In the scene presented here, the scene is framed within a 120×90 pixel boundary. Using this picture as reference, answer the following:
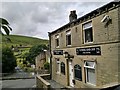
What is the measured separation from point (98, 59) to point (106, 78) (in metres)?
1.32

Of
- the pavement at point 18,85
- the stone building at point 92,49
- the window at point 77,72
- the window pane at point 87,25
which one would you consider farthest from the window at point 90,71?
the pavement at point 18,85

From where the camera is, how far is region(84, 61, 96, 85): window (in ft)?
42.2

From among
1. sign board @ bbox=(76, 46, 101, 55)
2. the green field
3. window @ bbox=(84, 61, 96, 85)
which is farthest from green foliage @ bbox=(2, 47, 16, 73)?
window @ bbox=(84, 61, 96, 85)

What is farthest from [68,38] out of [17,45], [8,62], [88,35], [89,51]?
[17,45]

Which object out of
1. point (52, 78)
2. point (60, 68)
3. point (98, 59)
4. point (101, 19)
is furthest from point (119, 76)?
point (52, 78)

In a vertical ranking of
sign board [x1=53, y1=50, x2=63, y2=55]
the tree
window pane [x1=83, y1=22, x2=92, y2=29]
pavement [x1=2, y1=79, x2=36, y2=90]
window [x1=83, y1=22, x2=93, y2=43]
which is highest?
window pane [x1=83, y1=22, x2=92, y2=29]

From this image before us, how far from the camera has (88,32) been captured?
13.6 metres

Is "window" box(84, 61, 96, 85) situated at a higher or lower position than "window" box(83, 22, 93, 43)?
lower

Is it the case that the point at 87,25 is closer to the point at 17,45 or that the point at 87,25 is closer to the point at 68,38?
the point at 68,38

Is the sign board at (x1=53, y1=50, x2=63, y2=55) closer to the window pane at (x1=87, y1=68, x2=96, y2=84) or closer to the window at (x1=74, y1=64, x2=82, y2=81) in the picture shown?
the window at (x1=74, y1=64, x2=82, y2=81)

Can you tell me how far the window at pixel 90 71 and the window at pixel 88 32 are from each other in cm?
152

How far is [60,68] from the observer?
2066cm

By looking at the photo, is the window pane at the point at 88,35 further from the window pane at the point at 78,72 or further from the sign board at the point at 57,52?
the sign board at the point at 57,52

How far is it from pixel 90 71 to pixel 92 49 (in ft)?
5.19
